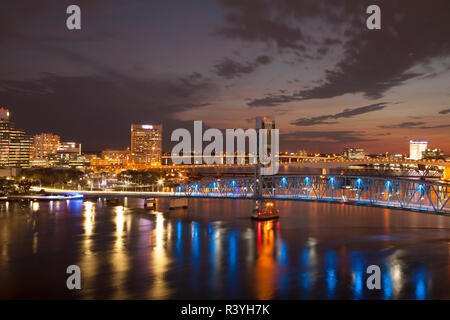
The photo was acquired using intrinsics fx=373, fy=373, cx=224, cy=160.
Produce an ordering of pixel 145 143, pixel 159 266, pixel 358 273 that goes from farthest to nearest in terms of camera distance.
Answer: pixel 145 143
pixel 159 266
pixel 358 273

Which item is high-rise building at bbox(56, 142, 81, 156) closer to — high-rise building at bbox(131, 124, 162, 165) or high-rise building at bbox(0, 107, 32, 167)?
high-rise building at bbox(131, 124, 162, 165)

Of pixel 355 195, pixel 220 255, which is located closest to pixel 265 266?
pixel 220 255

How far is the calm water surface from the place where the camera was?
65.8 feet

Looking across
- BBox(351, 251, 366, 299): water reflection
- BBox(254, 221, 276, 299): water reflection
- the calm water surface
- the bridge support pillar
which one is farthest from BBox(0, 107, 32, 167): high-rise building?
BBox(351, 251, 366, 299): water reflection

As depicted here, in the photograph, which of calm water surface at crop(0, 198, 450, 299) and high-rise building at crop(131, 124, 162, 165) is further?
high-rise building at crop(131, 124, 162, 165)

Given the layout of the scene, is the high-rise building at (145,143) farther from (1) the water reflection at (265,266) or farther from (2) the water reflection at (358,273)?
(2) the water reflection at (358,273)

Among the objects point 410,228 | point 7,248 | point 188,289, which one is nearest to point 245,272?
point 188,289

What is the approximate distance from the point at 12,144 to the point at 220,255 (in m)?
116

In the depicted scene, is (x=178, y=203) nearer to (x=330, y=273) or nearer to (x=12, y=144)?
(x=330, y=273)

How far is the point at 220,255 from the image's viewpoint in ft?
87.8

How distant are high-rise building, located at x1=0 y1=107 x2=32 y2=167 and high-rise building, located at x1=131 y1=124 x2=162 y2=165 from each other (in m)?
62.2

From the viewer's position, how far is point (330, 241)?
102ft
